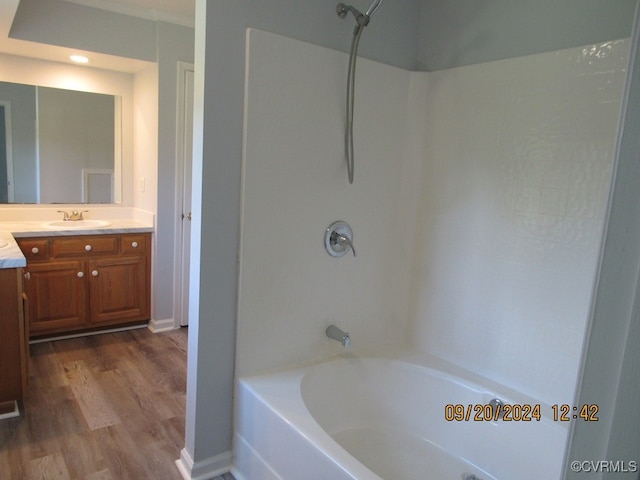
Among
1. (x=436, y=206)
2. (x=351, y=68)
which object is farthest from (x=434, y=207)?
(x=351, y=68)

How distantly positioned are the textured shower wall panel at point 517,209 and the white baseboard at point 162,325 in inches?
82.2

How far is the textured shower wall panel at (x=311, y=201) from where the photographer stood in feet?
6.26

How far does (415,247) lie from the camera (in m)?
2.44

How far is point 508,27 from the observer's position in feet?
6.46

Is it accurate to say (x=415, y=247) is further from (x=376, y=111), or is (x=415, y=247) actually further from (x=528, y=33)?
(x=528, y=33)

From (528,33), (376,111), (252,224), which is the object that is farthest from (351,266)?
(528,33)

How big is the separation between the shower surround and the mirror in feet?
7.78

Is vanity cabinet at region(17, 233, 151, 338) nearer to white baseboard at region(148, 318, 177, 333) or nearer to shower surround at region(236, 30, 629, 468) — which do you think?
white baseboard at region(148, 318, 177, 333)

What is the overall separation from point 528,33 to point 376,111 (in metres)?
0.72

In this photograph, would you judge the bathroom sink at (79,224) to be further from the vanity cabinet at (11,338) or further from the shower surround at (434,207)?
the shower surround at (434,207)

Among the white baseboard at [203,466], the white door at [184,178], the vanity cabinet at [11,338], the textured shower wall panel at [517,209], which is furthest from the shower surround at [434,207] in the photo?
the white door at [184,178]

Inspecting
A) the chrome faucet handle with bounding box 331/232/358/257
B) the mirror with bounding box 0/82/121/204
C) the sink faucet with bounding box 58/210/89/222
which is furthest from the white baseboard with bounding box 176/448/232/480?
the mirror with bounding box 0/82/121/204

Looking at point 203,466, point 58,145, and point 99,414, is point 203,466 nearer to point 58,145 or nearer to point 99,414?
point 99,414

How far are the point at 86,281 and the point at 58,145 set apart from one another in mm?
1105
